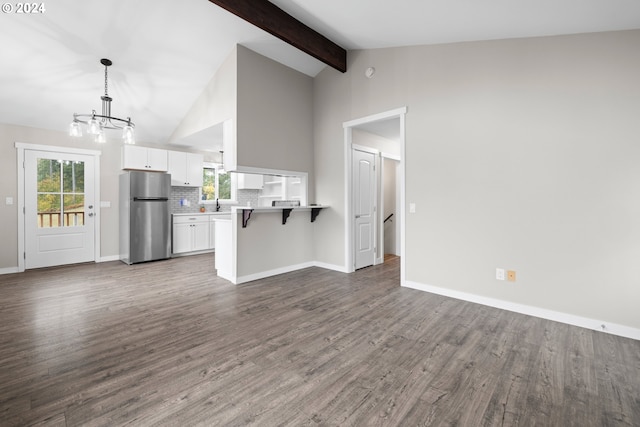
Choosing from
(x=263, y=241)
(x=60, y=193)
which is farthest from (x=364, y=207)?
(x=60, y=193)

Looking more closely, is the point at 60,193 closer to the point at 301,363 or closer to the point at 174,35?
the point at 174,35

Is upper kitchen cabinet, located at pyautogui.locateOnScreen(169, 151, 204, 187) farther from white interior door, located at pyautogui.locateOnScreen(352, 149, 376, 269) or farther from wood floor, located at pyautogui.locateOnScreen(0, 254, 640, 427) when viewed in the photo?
white interior door, located at pyautogui.locateOnScreen(352, 149, 376, 269)

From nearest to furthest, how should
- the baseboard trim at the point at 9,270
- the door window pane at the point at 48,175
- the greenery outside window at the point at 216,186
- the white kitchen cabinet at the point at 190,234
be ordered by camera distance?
1. the baseboard trim at the point at 9,270
2. the door window pane at the point at 48,175
3. the white kitchen cabinet at the point at 190,234
4. the greenery outside window at the point at 216,186

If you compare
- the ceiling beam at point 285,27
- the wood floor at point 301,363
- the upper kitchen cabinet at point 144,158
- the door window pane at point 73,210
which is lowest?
the wood floor at point 301,363

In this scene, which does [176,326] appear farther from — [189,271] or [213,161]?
[213,161]

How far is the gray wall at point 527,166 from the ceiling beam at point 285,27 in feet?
2.24

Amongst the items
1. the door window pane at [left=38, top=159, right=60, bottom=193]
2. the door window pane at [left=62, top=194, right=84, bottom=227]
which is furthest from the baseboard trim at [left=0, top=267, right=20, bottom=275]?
the door window pane at [left=38, top=159, right=60, bottom=193]

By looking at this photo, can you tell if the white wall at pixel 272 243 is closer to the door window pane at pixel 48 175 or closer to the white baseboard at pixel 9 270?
the door window pane at pixel 48 175

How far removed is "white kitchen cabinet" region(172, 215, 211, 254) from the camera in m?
6.10

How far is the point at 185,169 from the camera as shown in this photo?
20.9ft

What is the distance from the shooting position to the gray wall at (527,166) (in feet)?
8.63

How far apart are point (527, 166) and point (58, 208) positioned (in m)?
7.09

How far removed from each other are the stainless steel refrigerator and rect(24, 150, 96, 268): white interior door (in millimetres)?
557

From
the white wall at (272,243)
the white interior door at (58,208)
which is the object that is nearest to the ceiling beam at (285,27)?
the white wall at (272,243)
